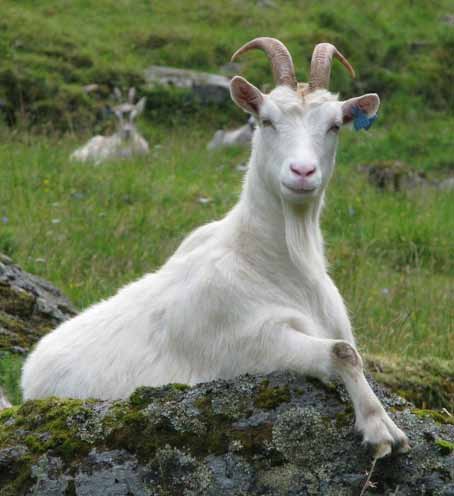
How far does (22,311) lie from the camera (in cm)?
681

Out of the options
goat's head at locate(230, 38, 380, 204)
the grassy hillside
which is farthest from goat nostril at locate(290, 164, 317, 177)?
the grassy hillside

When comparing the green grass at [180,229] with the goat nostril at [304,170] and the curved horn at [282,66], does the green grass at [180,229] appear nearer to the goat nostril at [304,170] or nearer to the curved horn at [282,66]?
the curved horn at [282,66]

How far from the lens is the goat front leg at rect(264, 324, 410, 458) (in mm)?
3705

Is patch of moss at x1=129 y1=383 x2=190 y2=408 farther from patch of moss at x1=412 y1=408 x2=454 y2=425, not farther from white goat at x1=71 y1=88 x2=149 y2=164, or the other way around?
white goat at x1=71 y1=88 x2=149 y2=164

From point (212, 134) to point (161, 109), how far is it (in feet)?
3.64

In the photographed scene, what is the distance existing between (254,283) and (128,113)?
12024 millimetres

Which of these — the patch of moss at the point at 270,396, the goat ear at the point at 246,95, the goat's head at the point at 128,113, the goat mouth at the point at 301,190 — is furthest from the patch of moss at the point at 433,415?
the goat's head at the point at 128,113

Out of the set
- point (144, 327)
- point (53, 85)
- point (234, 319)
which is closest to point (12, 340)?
point (144, 327)

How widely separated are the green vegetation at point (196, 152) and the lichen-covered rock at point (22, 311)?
0.87 ft

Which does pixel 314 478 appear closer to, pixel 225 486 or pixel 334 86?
pixel 225 486

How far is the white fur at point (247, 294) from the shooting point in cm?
465

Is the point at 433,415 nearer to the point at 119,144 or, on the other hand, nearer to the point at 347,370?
the point at 347,370

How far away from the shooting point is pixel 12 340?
6.66 m

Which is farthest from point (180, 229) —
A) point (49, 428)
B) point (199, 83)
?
point (199, 83)
